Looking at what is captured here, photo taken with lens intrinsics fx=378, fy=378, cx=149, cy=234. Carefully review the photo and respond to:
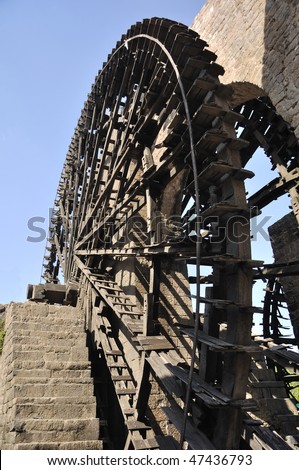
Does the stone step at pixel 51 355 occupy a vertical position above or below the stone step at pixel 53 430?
above

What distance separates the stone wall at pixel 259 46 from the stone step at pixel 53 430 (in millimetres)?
3869

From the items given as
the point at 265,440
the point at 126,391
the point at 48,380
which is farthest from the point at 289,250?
the point at 48,380

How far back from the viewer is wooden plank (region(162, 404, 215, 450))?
2.79 metres

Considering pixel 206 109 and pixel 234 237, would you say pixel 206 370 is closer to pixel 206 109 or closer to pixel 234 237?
pixel 234 237

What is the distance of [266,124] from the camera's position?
24.6ft

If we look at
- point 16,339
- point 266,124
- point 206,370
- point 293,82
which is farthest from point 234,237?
point 266,124

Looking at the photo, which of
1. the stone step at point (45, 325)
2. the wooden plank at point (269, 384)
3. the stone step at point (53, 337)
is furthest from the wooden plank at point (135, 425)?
the wooden plank at point (269, 384)

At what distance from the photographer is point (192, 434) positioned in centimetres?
295

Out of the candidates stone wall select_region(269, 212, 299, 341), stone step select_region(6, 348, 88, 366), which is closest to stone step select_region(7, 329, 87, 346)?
stone step select_region(6, 348, 88, 366)

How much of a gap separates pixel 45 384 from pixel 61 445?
2.48ft

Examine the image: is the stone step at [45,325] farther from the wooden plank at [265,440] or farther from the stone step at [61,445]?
the wooden plank at [265,440]

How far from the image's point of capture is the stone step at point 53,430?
376 centimetres

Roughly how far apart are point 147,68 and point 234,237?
10.9 feet
